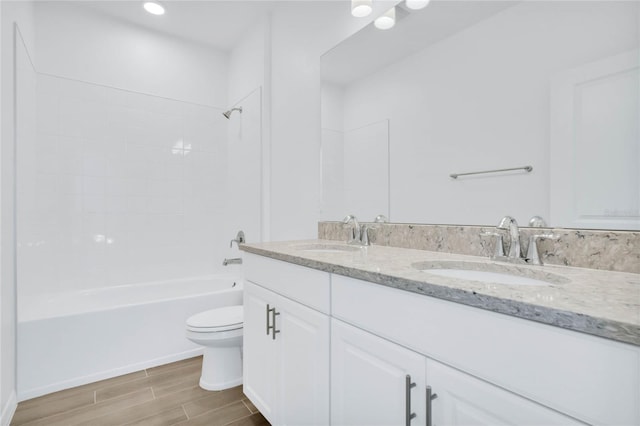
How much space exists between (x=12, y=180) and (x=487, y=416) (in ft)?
7.89

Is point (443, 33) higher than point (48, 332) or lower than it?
higher

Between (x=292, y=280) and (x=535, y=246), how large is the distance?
2.80ft

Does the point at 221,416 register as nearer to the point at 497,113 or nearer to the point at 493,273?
the point at 493,273

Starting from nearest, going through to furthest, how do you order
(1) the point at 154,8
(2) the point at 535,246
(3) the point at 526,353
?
(3) the point at 526,353 < (2) the point at 535,246 < (1) the point at 154,8

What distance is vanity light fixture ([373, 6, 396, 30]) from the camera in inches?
60.5

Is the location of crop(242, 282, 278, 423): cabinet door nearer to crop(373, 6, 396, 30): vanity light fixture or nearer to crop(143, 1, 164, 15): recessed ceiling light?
crop(373, 6, 396, 30): vanity light fixture

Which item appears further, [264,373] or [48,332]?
[48,332]

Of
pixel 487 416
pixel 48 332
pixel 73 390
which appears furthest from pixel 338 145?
pixel 73 390

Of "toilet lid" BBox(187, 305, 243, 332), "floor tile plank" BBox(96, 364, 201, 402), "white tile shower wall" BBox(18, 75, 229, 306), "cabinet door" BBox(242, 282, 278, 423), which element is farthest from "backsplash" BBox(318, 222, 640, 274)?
"white tile shower wall" BBox(18, 75, 229, 306)

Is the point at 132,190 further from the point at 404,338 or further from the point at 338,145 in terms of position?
the point at 404,338

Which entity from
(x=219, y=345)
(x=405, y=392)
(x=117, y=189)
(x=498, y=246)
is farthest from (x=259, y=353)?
(x=117, y=189)

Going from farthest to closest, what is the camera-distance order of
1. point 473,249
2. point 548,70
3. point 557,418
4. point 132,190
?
1. point 132,190
2. point 473,249
3. point 548,70
4. point 557,418

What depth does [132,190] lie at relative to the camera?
273 cm

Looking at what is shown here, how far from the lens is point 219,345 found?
1.88 meters
